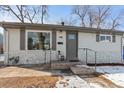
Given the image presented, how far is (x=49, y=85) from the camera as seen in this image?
20.0 feet

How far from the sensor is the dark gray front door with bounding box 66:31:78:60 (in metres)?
12.1

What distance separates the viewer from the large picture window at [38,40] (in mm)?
11328

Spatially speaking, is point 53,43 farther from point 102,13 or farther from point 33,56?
point 102,13

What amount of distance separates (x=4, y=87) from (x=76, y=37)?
7493 millimetres

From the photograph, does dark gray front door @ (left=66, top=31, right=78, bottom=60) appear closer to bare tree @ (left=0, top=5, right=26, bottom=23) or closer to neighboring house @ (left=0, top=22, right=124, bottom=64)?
neighboring house @ (left=0, top=22, right=124, bottom=64)

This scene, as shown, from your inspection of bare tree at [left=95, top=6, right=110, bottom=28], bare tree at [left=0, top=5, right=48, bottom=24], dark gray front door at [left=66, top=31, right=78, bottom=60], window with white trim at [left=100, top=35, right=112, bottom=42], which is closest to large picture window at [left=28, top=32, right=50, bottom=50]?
dark gray front door at [left=66, top=31, right=78, bottom=60]

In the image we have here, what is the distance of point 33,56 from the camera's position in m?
11.3

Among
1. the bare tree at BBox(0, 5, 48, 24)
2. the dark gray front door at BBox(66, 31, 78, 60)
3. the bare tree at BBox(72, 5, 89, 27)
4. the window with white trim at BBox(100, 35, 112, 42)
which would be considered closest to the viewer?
the dark gray front door at BBox(66, 31, 78, 60)

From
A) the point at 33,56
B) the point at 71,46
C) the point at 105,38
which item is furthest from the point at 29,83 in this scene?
the point at 105,38

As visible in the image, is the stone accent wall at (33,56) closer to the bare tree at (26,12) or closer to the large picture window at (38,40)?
the large picture window at (38,40)

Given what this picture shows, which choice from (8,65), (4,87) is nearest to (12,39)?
(8,65)

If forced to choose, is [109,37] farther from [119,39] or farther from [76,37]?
[76,37]

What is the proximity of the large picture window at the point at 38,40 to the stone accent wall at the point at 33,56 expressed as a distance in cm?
29

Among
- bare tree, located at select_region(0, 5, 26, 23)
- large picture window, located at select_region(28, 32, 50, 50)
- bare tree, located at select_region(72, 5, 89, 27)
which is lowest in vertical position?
large picture window, located at select_region(28, 32, 50, 50)
